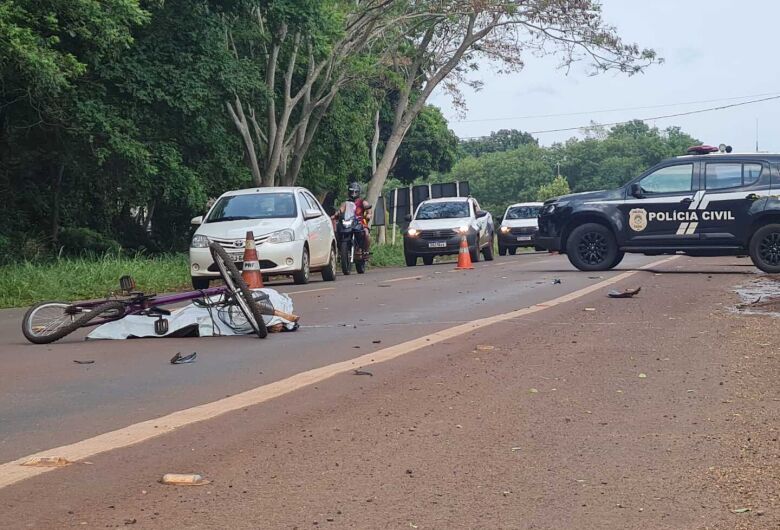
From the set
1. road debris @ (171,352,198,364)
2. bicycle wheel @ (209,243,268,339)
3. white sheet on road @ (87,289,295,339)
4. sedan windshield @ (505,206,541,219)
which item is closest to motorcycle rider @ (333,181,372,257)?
white sheet on road @ (87,289,295,339)

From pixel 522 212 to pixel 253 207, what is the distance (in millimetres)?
22578

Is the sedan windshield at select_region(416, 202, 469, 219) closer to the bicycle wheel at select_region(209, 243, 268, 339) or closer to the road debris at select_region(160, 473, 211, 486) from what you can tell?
the bicycle wheel at select_region(209, 243, 268, 339)

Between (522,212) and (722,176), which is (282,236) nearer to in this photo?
(722,176)

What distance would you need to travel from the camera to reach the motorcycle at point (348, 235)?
960 inches

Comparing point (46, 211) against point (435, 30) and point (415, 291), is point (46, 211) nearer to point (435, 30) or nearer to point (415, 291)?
point (435, 30)

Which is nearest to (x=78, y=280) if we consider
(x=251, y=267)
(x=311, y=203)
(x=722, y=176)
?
(x=311, y=203)

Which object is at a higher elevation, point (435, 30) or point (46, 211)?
point (435, 30)

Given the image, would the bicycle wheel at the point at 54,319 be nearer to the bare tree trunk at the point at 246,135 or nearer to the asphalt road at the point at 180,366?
the asphalt road at the point at 180,366

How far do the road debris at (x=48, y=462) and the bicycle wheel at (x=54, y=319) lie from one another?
17.2 feet

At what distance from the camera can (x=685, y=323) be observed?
39.0ft

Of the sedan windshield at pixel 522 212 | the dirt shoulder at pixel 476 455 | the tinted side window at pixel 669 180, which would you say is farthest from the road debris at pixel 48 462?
the sedan windshield at pixel 522 212

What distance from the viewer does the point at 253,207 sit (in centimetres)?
2038

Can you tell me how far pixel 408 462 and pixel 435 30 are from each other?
33879 mm

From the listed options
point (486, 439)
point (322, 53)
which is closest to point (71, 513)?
point (486, 439)
